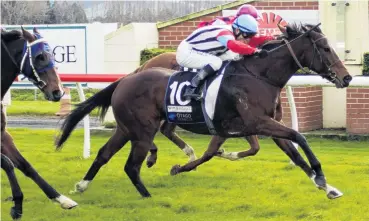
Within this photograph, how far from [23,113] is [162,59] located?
334 inches

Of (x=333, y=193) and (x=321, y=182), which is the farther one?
(x=321, y=182)

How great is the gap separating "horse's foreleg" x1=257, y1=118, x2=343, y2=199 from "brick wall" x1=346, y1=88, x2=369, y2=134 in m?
5.07

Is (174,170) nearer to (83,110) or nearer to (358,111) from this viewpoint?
(83,110)

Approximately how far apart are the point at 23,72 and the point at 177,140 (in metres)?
2.77

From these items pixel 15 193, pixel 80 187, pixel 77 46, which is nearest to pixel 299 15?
pixel 77 46

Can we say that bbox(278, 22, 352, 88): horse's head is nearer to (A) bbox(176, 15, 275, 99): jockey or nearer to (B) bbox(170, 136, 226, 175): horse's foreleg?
(A) bbox(176, 15, 275, 99): jockey

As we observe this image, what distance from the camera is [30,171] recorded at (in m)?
6.95

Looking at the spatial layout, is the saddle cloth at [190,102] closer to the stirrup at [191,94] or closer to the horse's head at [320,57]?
the stirrup at [191,94]

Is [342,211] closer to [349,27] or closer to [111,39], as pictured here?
[349,27]

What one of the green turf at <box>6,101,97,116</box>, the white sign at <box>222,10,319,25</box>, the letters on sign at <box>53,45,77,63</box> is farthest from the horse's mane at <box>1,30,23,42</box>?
the green turf at <box>6,101,97,116</box>

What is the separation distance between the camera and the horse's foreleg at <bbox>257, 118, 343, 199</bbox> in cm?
710

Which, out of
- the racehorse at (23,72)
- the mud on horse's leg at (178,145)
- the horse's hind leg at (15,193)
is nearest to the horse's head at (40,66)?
the racehorse at (23,72)

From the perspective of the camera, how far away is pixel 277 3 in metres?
14.1

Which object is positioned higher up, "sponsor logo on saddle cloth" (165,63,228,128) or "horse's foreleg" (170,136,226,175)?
"sponsor logo on saddle cloth" (165,63,228,128)
